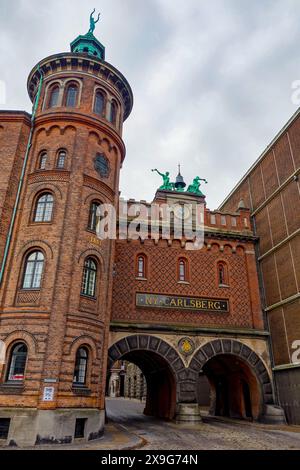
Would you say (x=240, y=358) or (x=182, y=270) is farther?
(x=182, y=270)

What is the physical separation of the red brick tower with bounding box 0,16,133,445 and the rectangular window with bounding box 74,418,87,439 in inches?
1.5

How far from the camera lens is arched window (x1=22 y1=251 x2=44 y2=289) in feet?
53.5

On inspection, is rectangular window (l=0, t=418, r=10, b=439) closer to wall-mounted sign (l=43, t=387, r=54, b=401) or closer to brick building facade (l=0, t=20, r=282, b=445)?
brick building facade (l=0, t=20, r=282, b=445)

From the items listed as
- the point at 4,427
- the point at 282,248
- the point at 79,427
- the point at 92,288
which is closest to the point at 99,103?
the point at 92,288

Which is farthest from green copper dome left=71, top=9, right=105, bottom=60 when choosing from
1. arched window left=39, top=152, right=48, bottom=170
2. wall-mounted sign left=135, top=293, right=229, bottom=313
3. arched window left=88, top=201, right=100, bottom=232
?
wall-mounted sign left=135, top=293, right=229, bottom=313

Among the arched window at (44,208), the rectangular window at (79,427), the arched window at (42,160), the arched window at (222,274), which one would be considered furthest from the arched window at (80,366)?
the arched window at (222,274)

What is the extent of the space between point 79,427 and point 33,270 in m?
7.06

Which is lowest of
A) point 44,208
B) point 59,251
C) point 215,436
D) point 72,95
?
point 215,436

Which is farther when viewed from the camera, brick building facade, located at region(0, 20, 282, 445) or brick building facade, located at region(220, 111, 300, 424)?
brick building facade, located at region(220, 111, 300, 424)

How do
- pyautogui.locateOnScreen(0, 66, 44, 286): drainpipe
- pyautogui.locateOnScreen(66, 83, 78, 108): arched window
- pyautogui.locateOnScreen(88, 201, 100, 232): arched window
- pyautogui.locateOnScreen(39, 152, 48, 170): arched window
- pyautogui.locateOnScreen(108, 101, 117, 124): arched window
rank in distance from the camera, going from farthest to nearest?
pyautogui.locateOnScreen(108, 101, 117, 124): arched window, pyautogui.locateOnScreen(66, 83, 78, 108): arched window, pyautogui.locateOnScreen(39, 152, 48, 170): arched window, pyautogui.locateOnScreen(88, 201, 100, 232): arched window, pyautogui.locateOnScreen(0, 66, 44, 286): drainpipe

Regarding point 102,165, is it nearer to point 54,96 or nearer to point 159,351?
point 54,96

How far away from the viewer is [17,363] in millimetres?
14773

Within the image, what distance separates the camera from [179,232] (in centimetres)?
2473
